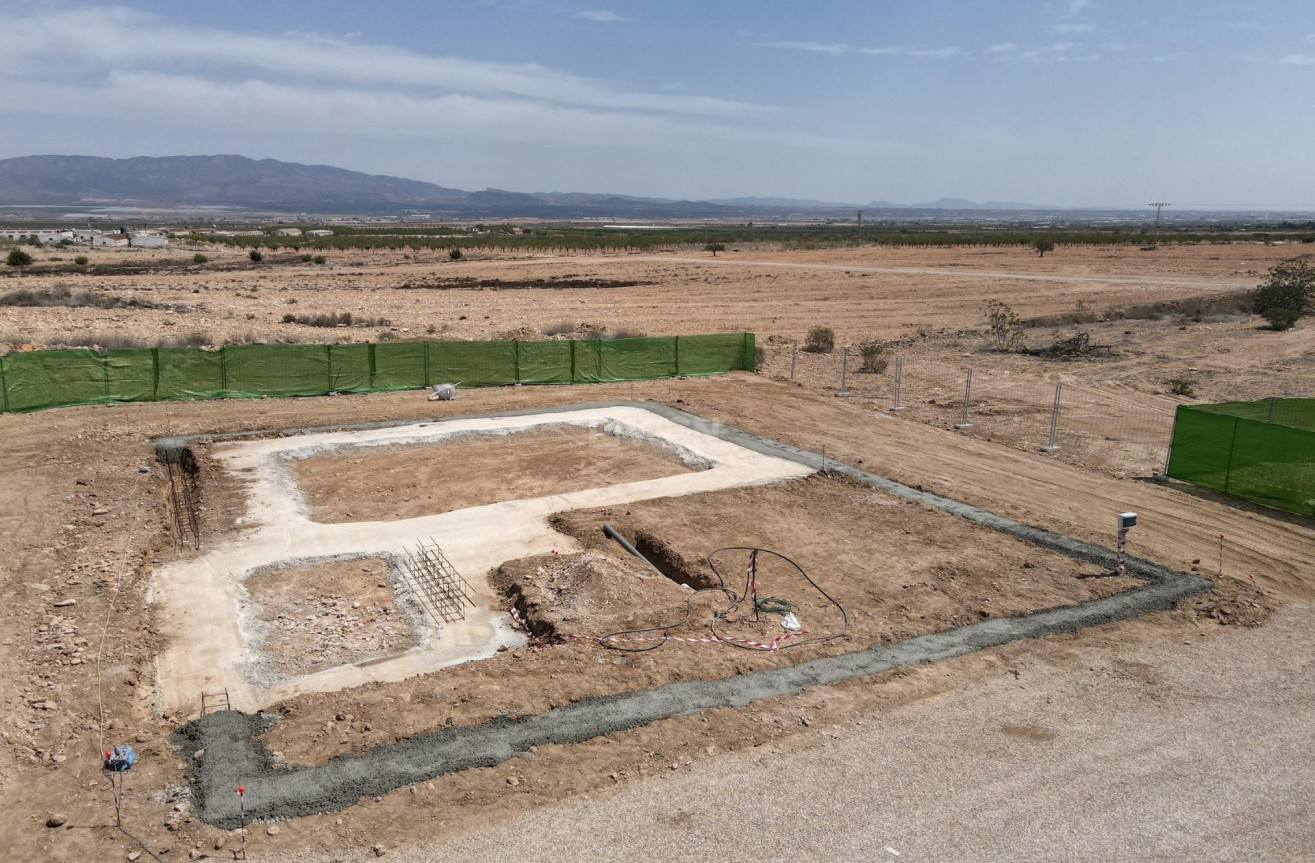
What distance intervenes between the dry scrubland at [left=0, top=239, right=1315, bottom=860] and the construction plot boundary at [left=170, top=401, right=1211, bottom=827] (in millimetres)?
223

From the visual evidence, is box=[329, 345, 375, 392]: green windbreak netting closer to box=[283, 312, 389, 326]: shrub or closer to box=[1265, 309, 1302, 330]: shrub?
box=[283, 312, 389, 326]: shrub

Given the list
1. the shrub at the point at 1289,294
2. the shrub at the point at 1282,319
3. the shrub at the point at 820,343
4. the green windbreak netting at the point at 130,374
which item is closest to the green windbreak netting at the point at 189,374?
the green windbreak netting at the point at 130,374

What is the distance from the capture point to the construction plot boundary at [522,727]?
861 cm

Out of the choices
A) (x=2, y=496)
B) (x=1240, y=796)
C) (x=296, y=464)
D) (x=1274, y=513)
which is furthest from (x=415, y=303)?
(x=1240, y=796)

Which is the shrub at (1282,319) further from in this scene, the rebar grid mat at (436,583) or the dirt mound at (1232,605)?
the rebar grid mat at (436,583)

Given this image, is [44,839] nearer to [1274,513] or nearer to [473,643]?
[473,643]

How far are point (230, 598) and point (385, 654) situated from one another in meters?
3.09

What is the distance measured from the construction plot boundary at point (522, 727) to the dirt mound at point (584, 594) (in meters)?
1.99

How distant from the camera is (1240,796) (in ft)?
28.6

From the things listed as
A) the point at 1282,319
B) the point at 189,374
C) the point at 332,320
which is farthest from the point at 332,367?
the point at 1282,319

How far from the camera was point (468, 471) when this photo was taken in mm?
20266

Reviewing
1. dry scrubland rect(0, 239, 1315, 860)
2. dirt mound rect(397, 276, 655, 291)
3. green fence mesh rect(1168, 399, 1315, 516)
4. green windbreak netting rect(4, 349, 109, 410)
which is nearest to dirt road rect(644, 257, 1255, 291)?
dirt mound rect(397, 276, 655, 291)

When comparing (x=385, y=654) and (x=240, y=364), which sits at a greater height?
(x=240, y=364)

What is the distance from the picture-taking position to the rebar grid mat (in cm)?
1309
